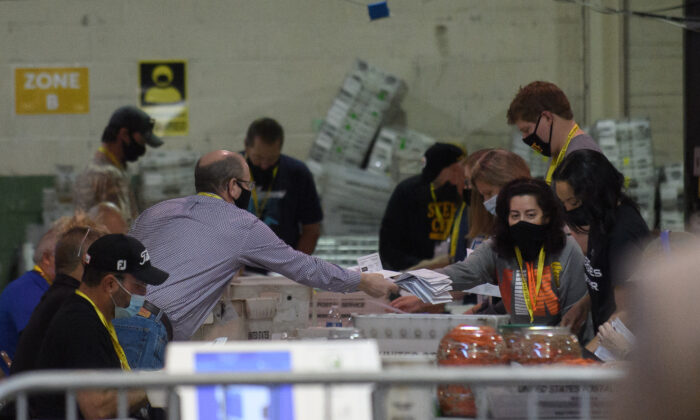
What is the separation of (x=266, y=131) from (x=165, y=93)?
1.46m

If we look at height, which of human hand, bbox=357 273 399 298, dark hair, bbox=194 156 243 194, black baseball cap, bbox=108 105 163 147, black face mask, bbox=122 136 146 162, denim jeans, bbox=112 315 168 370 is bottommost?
denim jeans, bbox=112 315 168 370

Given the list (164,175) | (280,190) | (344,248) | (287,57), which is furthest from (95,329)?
(287,57)

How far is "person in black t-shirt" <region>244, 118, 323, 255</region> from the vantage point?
19.4 feet

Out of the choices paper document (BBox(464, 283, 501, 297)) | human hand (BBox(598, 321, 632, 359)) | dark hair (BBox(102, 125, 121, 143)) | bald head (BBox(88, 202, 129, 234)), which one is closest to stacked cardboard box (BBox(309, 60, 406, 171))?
dark hair (BBox(102, 125, 121, 143))

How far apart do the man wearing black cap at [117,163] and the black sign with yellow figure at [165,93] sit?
70 centimetres

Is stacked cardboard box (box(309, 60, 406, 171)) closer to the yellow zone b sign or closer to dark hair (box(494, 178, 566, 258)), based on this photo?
the yellow zone b sign

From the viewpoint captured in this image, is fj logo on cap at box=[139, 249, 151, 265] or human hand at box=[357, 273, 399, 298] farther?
human hand at box=[357, 273, 399, 298]

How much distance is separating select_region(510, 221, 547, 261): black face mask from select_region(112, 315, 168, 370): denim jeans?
1381mm

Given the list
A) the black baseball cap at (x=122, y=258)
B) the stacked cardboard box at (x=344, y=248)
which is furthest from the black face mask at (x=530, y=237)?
the stacked cardboard box at (x=344, y=248)

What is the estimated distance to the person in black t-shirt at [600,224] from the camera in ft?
10.6

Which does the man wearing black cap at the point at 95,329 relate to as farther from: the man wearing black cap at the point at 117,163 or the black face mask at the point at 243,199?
the man wearing black cap at the point at 117,163

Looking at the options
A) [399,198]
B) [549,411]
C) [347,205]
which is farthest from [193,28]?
[549,411]

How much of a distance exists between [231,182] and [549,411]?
7.44 ft

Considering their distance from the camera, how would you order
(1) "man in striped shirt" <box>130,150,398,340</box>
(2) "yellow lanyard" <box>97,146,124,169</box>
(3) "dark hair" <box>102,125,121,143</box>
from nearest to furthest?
(1) "man in striped shirt" <box>130,150,398,340</box>
(2) "yellow lanyard" <box>97,146,124,169</box>
(3) "dark hair" <box>102,125,121,143</box>
